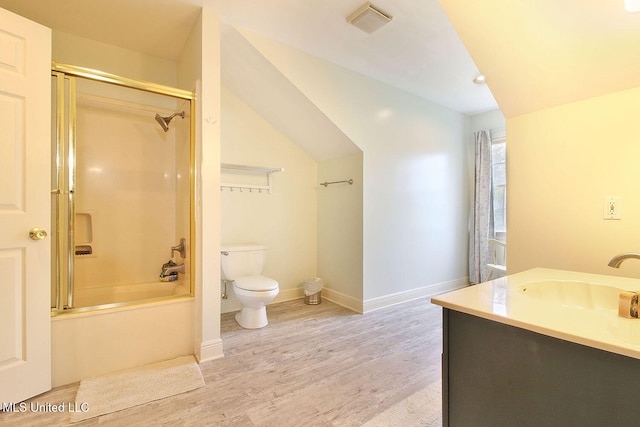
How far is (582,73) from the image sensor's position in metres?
1.49

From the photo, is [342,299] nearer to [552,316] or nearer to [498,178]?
[552,316]

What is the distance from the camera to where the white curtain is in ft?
12.6

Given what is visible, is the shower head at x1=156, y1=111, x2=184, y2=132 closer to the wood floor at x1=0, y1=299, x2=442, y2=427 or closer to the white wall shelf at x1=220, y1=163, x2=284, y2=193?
the white wall shelf at x1=220, y1=163, x2=284, y2=193

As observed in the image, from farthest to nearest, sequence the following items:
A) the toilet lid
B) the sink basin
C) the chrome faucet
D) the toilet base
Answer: the toilet base
the toilet lid
the sink basin
the chrome faucet

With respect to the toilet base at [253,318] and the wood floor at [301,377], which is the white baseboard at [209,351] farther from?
the toilet base at [253,318]

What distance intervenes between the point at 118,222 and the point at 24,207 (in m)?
1.09

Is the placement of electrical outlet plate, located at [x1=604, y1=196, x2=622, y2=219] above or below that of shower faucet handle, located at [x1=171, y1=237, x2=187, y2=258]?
above

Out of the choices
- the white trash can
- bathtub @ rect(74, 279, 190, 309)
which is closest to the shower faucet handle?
bathtub @ rect(74, 279, 190, 309)

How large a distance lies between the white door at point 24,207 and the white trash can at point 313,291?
2.15m

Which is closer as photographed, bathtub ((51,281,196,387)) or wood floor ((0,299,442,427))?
wood floor ((0,299,442,427))

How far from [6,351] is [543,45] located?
10.3 ft

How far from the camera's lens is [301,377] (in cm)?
183

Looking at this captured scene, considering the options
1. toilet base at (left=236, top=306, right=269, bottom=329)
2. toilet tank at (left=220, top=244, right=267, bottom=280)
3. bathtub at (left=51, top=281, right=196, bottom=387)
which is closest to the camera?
bathtub at (left=51, top=281, right=196, bottom=387)

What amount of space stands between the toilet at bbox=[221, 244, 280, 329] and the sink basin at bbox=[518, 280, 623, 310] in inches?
72.7
